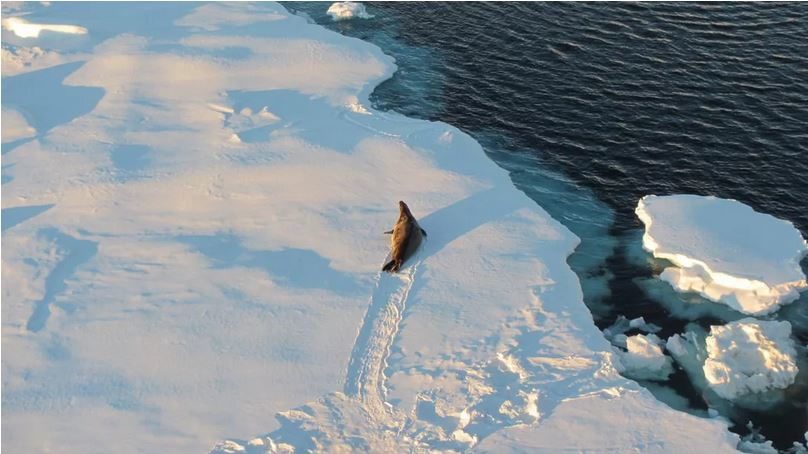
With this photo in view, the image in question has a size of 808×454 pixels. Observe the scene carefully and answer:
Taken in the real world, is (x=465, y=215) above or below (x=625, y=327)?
above

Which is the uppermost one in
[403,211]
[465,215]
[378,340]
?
[403,211]

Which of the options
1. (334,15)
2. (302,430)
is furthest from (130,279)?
(334,15)

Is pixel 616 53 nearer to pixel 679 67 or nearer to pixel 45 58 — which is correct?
pixel 679 67

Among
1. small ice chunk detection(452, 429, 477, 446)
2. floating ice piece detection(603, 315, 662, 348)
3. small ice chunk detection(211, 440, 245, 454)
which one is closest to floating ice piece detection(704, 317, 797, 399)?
floating ice piece detection(603, 315, 662, 348)

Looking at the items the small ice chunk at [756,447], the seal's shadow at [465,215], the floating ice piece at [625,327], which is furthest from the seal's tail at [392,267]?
the small ice chunk at [756,447]

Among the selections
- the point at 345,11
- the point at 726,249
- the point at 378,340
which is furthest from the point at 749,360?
the point at 345,11

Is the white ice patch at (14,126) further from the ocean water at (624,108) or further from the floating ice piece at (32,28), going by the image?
→ the ocean water at (624,108)

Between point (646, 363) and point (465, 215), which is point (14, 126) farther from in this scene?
point (646, 363)
